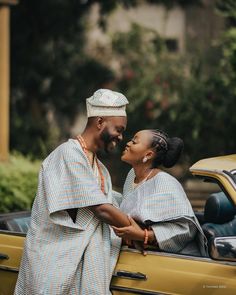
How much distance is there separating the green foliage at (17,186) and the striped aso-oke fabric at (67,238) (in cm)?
368

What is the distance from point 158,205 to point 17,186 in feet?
13.4

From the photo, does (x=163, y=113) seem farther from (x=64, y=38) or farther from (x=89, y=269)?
(x=89, y=269)

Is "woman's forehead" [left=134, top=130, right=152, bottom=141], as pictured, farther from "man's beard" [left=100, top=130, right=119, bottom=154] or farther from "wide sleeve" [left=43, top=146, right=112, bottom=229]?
"wide sleeve" [left=43, top=146, right=112, bottom=229]

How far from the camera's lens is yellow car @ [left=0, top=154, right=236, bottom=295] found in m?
4.39

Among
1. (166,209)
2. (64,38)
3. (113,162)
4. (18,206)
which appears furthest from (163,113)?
(166,209)

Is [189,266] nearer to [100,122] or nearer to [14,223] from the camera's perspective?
[100,122]

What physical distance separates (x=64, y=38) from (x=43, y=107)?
142 cm

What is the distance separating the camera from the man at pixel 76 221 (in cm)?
459

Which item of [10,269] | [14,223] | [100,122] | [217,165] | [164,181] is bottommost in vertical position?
[10,269]

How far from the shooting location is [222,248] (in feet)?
14.0

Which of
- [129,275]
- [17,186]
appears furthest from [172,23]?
[129,275]

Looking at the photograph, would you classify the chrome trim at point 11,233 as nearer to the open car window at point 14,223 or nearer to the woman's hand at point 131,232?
the open car window at point 14,223

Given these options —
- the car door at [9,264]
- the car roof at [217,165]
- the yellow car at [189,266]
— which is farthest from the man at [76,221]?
the car roof at [217,165]

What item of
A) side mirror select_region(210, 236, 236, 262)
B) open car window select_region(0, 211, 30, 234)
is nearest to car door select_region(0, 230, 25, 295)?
open car window select_region(0, 211, 30, 234)
